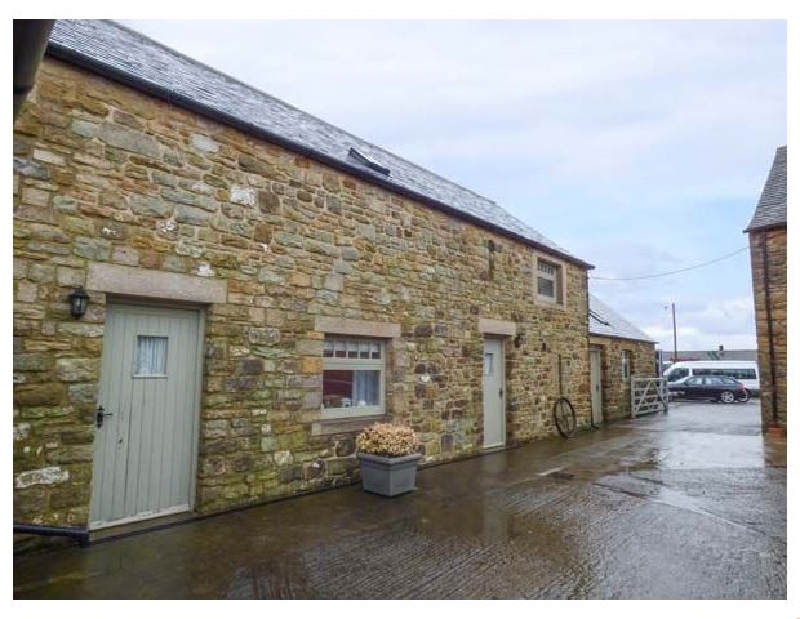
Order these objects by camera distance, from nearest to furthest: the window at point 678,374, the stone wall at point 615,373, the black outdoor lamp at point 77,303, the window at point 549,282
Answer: the black outdoor lamp at point 77,303, the window at point 549,282, the stone wall at point 615,373, the window at point 678,374

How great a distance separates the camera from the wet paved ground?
3482 mm

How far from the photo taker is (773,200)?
11180mm

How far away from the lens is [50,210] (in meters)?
4.27

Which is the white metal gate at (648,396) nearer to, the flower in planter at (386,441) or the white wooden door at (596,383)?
the white wooden door at (596,383)

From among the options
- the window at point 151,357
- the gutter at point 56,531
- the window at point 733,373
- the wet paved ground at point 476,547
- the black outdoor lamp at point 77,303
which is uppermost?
the black outdoor lamp at point 77,303

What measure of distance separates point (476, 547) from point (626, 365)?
13423 mm

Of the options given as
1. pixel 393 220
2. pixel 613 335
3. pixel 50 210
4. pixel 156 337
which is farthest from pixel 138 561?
pixel 613 335

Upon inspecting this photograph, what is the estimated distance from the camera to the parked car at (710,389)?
2098cm

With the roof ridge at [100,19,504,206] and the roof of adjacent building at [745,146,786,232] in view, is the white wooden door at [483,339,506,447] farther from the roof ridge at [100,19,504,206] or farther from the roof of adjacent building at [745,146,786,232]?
the roof of adjacent building at [745,146,786,232]

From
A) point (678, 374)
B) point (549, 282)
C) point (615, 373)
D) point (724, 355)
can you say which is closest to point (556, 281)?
point (549, 282)

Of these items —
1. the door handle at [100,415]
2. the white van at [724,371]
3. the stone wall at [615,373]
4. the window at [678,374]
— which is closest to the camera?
the door handle at [100,415]

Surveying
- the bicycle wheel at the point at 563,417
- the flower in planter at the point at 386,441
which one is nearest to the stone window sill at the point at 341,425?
the flower in planter at the point at 386,441

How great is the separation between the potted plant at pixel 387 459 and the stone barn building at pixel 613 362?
352 inches

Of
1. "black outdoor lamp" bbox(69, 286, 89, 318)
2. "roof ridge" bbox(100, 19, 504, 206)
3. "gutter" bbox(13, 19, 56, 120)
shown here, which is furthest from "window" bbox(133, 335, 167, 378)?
"roof ridge" bbox(100, 19, 504, 206)
